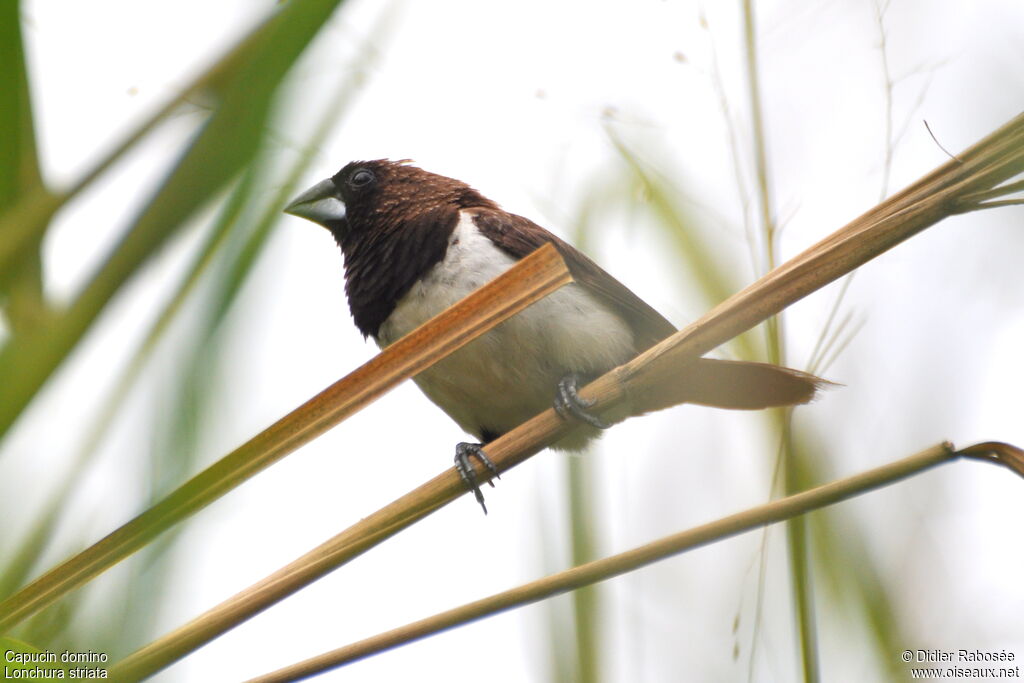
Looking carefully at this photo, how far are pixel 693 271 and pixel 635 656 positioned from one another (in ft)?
2.82

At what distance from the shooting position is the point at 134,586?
32.8 inches

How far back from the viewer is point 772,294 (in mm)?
1157

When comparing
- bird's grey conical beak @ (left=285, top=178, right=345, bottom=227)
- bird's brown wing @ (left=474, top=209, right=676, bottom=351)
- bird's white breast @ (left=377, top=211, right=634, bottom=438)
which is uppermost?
bird's grey conical beak @ (left=285, top=178, right=345, bottom=227)

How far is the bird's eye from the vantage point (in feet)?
11.9

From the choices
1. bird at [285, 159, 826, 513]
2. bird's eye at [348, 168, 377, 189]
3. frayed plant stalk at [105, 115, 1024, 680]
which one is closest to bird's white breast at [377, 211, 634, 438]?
bird at [285, 159, 826, 513]

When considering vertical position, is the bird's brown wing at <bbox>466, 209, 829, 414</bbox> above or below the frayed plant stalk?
above

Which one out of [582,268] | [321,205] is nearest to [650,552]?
[582,268]

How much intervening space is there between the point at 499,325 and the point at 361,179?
113 centimetres

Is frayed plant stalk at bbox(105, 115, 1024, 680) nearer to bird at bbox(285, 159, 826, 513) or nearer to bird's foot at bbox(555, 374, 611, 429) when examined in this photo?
bird's foot at bbox(555, 374, 611, 429)

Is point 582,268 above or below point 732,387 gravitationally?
above

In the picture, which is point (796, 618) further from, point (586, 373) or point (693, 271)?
point (586, 373)

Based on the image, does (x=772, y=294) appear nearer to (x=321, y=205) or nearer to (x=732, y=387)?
(x=732, y=387)

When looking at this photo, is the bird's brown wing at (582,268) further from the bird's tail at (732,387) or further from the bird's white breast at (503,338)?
the bird's tail at (732,387)

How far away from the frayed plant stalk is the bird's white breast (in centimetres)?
159
